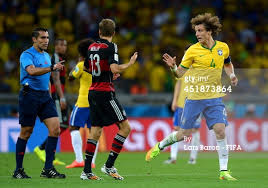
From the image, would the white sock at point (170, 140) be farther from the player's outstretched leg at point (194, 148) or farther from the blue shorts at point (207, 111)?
the player's outstretched leg at point (194, 148)

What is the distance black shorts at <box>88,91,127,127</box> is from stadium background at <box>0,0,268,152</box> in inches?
324

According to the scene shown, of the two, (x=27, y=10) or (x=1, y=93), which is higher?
(x=27, y=10)

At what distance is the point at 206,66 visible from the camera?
1068 centimetres

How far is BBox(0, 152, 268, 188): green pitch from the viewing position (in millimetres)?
9711

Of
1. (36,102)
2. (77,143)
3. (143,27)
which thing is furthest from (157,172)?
(143,27)

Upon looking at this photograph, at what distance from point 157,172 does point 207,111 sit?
2.03 metres

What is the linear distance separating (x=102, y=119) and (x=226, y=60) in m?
2.31

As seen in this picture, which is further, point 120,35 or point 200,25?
point 120,35

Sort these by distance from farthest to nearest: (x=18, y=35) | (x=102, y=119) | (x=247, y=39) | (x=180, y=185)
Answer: (x=247, y=39), (x=18, y=35), (x=102, y=119), (x=180, y=185)

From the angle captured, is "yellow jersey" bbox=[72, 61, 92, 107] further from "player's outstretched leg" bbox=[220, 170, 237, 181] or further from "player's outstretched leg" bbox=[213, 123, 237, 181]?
"player's outstretched leg" bbox=[220, 170, 237, 181]

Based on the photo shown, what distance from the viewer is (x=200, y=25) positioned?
10734 mm

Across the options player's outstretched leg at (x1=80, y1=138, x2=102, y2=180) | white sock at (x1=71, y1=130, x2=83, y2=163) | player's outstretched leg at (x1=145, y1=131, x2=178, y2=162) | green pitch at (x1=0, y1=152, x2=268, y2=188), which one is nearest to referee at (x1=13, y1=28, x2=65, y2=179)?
green pitch at (x1=0, y1=152, x2=268, y2=188)

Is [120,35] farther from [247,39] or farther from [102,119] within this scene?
[102,119]

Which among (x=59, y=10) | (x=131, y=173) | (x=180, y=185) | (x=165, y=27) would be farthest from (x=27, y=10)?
(x=180, y=185)
